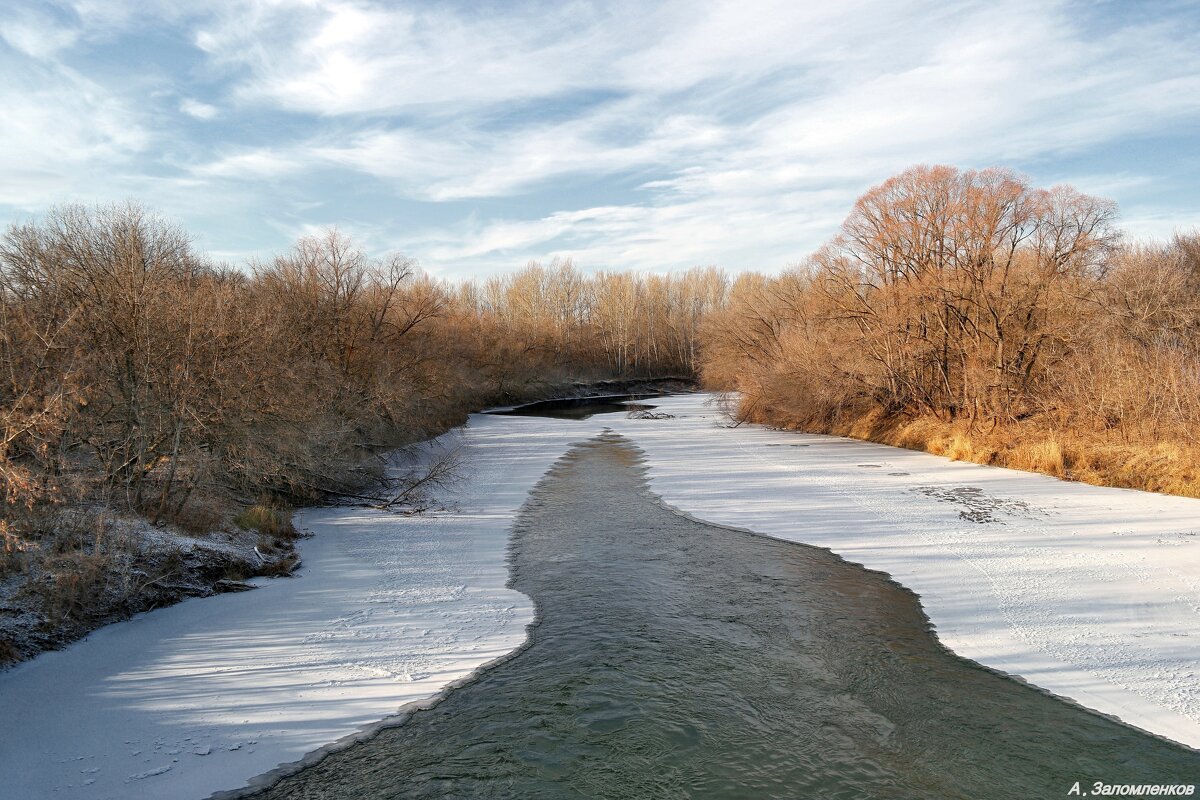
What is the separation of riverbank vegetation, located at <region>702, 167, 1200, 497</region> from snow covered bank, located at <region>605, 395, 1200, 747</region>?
2.02m

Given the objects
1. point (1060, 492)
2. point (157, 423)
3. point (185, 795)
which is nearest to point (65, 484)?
point (157, 423)

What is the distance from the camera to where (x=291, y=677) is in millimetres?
6770

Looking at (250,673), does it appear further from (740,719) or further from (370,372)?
(370,372)

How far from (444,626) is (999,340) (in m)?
20.8

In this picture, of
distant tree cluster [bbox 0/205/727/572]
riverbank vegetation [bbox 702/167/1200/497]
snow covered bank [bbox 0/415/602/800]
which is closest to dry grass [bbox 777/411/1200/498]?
riverbank vegetation [bbox 702/167/1200/497]

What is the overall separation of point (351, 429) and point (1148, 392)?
20264 mm

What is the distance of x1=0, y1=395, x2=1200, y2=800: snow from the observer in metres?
5.62

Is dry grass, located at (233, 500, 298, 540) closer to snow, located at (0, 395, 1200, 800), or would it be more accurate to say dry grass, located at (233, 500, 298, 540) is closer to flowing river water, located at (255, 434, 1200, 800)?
snow, located at (0, 395, 1200, 800)

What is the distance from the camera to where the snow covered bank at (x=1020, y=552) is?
690 cm

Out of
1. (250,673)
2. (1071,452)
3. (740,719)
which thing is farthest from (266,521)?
(1071,452)

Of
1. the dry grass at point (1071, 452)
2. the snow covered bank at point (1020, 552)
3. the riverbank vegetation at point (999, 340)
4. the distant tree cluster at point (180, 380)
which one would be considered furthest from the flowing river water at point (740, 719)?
the riverbank vegetation at point (999, 340)

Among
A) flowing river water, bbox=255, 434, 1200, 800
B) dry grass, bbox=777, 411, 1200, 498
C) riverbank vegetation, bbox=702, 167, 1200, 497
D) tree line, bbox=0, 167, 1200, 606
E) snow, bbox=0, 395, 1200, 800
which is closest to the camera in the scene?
flowing river water, bbox=255, 434, 1200, 800

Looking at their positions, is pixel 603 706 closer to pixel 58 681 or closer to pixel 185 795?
pixel 185 795

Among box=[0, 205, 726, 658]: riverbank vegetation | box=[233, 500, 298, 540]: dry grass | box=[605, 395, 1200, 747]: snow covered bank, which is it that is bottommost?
box=[605, 395, 1200, 747]: snow covered bank
